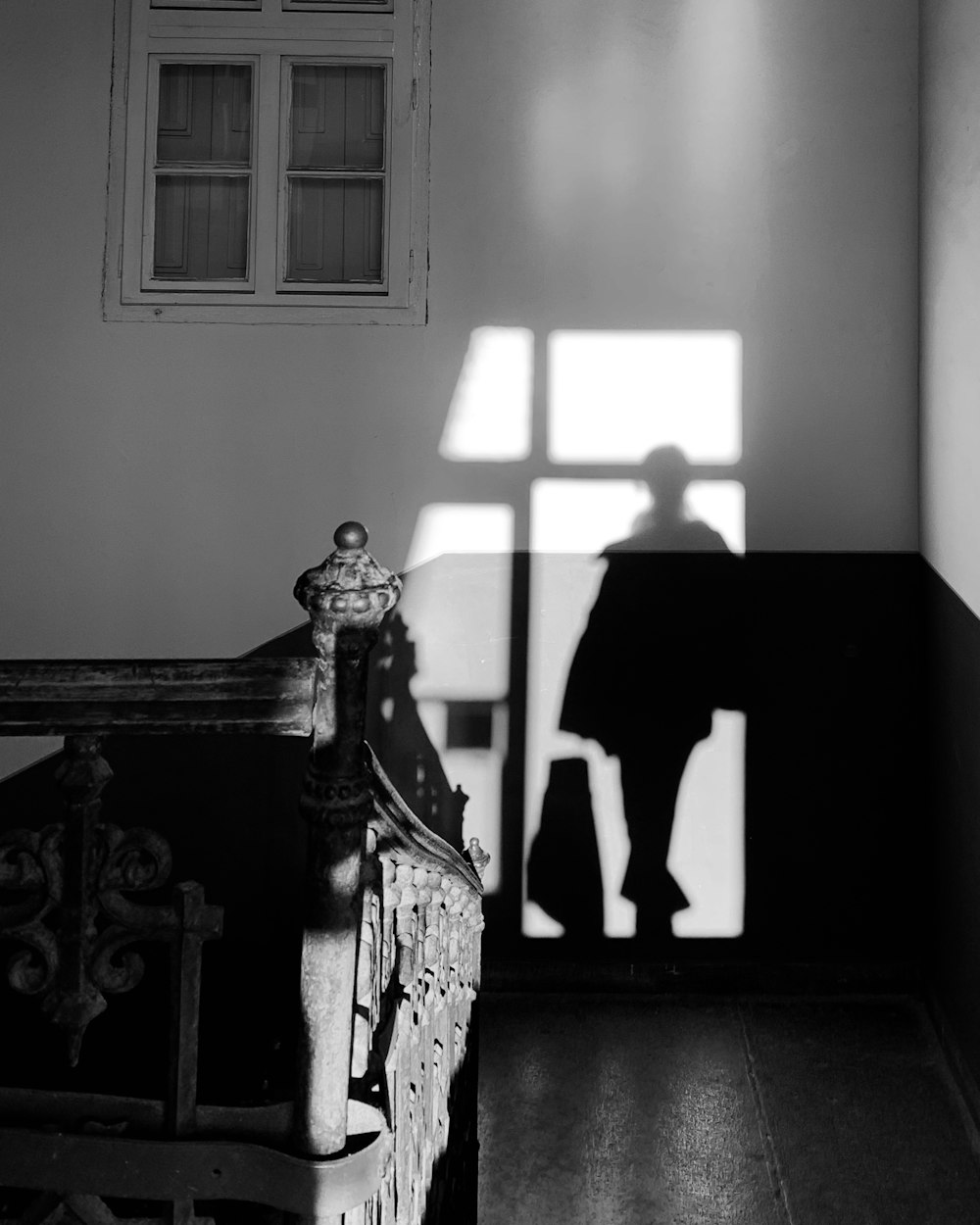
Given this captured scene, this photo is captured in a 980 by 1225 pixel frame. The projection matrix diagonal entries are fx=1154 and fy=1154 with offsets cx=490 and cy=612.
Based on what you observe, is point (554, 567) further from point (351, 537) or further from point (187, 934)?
point (187, 934)

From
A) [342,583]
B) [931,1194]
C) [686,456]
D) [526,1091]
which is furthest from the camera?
[686,456]

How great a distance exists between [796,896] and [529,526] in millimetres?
1665

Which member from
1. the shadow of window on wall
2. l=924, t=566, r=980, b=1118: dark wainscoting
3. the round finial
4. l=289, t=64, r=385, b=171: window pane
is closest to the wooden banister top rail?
the round finial

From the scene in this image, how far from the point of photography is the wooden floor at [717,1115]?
297 cm

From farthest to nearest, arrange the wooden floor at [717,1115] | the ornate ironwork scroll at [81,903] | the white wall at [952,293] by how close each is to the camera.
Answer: the white wall at [952,293] < the wooden floor at [717,1115] < the ornate ironwork scroll at [81,903]

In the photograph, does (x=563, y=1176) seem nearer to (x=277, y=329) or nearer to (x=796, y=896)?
(x=796, y=896)

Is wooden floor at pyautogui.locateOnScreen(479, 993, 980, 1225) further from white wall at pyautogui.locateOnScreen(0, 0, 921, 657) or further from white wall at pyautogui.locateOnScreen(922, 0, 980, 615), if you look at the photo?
white wall at pyautogui.locateOnScreen(0, 0, 921, 657)

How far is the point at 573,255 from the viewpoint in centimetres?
415

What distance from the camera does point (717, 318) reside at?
4.16 metres

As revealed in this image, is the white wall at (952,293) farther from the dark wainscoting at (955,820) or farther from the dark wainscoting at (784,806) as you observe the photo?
the dark wainscoting at (784,806)

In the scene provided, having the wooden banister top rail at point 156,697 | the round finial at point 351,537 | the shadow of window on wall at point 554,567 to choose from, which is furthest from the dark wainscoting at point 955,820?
the wooden banister top rail at point 156,697

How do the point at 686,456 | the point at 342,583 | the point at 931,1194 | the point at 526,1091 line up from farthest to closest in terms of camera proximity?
the point at 686,456 < the point at 526,1091 < the point at 931,1194 < the point at 342,583

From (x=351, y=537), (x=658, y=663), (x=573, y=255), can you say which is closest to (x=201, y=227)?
(x=573, y=255)

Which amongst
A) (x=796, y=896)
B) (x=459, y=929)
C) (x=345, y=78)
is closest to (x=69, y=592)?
(x=345, y=78)
